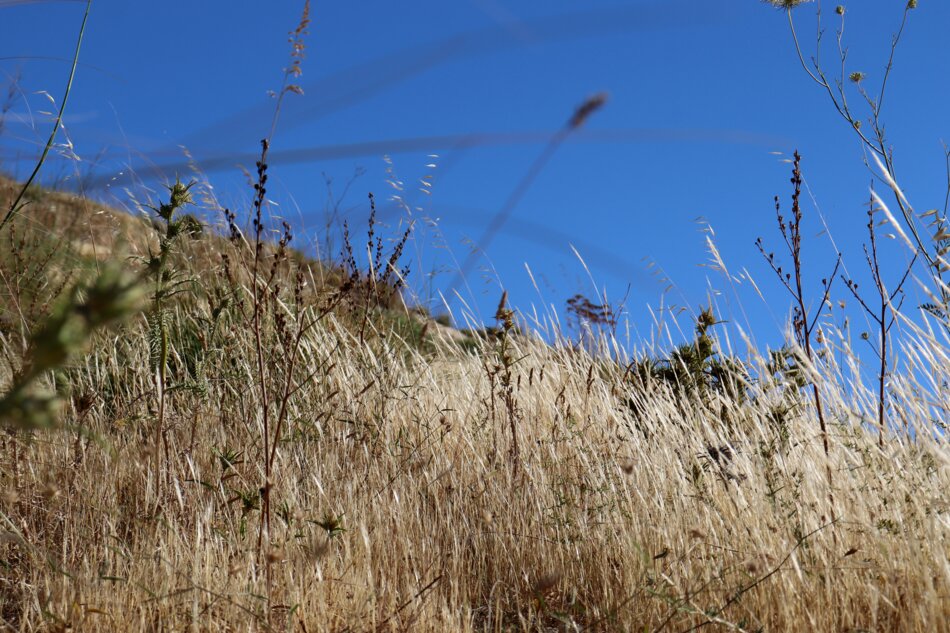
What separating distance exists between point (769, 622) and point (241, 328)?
4.10m

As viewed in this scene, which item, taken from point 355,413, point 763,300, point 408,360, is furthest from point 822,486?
point 408,360

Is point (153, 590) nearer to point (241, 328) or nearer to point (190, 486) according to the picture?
point (190, 486)

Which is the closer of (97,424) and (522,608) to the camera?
(522,608)

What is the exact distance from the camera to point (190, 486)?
122 inches

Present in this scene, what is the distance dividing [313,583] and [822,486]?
1.75 m

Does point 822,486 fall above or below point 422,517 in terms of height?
below

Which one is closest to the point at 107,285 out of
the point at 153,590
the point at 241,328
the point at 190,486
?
the point at 153,590

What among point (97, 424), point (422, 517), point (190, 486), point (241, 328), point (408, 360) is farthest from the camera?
point (408, 360)

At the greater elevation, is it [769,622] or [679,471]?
[679,471]

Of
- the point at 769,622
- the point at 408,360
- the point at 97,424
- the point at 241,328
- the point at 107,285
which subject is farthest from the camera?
the point at 408,360

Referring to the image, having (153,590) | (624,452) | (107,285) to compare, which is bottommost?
(107,285)

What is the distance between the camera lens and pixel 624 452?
3764 millimetres

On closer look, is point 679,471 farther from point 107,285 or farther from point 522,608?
point 107,285

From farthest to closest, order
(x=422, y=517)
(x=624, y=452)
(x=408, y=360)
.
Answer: (x=408, y=360) < (x=624, y=452) < (x=422, y=517)
